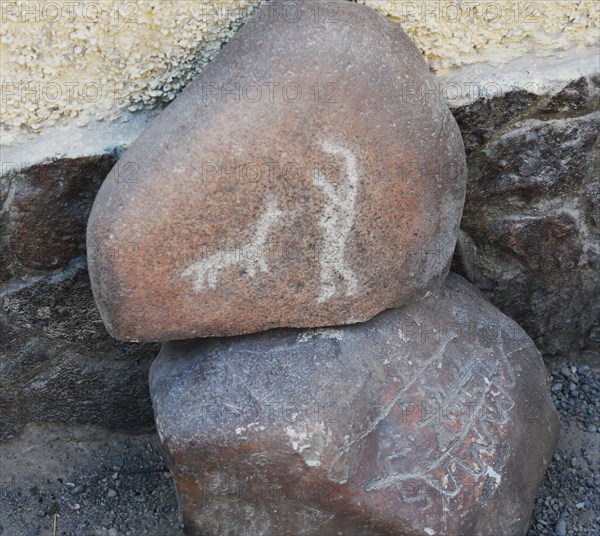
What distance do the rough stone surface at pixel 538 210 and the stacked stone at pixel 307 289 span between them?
233 mm

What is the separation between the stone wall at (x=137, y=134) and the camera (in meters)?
1.54

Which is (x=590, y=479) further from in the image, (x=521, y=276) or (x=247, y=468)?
(x=247, y=468)

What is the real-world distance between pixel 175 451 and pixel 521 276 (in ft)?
3.14

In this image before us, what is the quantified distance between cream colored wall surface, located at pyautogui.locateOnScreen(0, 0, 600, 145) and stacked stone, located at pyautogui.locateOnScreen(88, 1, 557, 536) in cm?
15

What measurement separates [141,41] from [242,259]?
19.1 inches

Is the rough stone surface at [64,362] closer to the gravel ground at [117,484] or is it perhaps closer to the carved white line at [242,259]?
the gravel ground at [117,484]

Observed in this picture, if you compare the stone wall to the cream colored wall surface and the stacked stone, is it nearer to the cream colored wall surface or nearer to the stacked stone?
the cream colored wall surface

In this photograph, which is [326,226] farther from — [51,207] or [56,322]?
[56,322]

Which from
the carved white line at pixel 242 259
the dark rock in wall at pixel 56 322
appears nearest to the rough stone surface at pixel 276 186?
the carved white line at pixel 242 259

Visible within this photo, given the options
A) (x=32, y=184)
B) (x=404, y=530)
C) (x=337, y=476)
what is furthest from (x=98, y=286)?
(x=404, y=530)

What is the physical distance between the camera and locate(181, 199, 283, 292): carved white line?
143 centimetres

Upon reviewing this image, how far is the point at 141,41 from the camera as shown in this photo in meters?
1.55

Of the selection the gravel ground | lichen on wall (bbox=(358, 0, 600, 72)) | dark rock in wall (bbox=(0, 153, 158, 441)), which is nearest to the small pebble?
the gravel ground

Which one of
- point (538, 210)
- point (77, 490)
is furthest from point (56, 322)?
point (538, 210)
